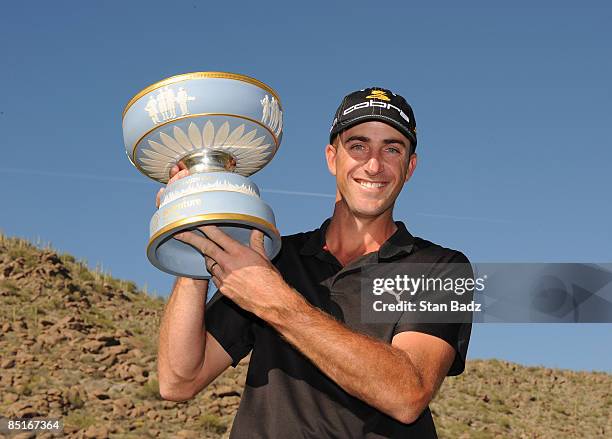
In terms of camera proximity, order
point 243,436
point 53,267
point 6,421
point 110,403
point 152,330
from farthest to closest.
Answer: point 53,267
point 152,330
point 110,403
point 6,421
point 243,436

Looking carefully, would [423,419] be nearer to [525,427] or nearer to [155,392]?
[155,392]

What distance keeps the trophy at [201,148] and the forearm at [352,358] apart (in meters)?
0.52

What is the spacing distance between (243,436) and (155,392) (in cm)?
1703

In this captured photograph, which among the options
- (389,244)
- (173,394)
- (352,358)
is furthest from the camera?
(173,394)

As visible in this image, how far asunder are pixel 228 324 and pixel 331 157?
1.23 m

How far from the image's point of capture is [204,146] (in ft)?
15.0

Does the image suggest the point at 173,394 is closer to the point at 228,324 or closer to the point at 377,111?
the point at 228,324

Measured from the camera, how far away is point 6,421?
57.0 ft

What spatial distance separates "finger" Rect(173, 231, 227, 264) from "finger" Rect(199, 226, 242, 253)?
0.03 meters

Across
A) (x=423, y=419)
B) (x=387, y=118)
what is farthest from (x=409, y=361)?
(x=387, y=118)

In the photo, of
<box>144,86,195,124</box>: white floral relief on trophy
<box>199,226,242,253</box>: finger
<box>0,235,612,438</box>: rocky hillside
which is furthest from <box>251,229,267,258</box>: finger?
<box>0,235,612,438</box>: rocky hillside

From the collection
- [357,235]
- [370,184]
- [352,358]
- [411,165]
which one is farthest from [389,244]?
[352,358]

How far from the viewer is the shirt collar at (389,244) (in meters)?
4.71

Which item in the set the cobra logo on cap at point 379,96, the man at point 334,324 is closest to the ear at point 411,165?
the man at point 334,324
